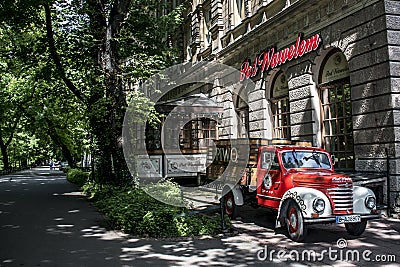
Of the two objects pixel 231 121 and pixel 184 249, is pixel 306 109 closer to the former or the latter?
pixel 231 121

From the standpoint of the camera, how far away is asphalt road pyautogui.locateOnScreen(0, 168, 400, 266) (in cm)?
712

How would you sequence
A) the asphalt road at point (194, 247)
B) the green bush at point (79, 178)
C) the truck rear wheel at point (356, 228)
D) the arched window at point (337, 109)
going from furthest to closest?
the green bush at point (79, 178) < the arched window at point (337, 109) < the truck rear wheel at point (356, 228) < the asphalt road at point (194, 247)

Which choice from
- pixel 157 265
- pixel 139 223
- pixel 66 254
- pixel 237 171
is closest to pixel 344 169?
pixel 237 171

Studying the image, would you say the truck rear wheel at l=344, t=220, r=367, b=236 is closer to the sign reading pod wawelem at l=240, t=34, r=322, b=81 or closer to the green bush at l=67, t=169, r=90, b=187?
the sign reading pod wawelem at l=240, t=34, r=322, b=81

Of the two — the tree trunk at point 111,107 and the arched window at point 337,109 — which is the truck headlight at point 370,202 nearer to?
the arched window at point 337,109

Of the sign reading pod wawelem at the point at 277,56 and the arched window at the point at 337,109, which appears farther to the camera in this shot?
the sign reading pod wawelem at the point at 277,56

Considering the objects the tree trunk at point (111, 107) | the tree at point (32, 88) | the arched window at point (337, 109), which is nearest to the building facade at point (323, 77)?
the arched window at point (337, 109)

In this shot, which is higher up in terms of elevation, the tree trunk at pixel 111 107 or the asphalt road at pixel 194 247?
the tree trunk at pixel 111 107

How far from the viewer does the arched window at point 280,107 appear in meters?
17.0

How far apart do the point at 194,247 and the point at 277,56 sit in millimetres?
10707

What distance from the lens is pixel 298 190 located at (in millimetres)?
8672

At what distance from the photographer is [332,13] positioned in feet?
44.8

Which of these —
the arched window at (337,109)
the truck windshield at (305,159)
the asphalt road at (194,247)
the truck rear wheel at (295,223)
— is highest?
the arched window at (337,109)

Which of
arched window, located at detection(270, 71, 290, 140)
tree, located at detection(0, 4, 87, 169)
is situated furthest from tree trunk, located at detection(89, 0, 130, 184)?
arched window, located at detection(270, 71, 290, 140)
